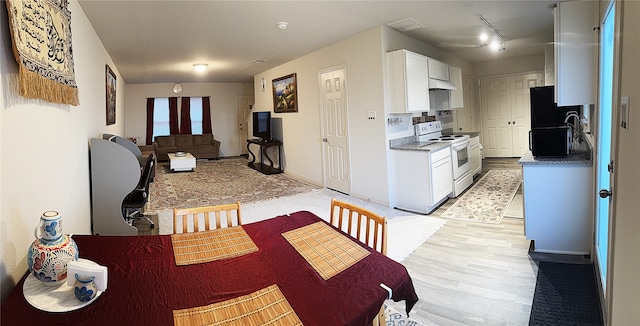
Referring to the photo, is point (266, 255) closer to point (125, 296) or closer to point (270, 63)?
point (125, 296)

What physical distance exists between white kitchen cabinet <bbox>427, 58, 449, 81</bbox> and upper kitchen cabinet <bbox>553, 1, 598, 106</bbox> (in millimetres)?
2064

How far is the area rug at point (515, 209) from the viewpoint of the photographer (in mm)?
3847

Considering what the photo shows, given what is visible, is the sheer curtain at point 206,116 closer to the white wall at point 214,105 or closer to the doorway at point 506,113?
the white wall at point 214,105

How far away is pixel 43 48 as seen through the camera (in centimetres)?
176

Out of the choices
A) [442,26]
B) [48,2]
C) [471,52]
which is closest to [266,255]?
[48,2]

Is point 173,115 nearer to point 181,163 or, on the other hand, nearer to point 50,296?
point 181,163

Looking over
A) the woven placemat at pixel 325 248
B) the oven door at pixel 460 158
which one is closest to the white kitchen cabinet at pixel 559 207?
the oven door at pixel 460 158

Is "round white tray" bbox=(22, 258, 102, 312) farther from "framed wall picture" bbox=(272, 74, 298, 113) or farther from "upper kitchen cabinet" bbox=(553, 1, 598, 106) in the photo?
"framed wall picture" bbox=(272, 74, 298, 113)

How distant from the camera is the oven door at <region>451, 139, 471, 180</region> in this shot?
189 inches

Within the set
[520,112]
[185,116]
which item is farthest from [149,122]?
[520,112]

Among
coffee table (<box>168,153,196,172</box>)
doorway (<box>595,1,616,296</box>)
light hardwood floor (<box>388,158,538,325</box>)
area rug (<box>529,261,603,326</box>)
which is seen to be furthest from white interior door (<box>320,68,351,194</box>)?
coffee table (<box>168,153,196,172</box>)

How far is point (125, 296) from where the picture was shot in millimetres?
1112

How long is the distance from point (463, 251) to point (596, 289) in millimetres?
910

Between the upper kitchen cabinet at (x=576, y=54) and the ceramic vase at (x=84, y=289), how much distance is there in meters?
3.22
